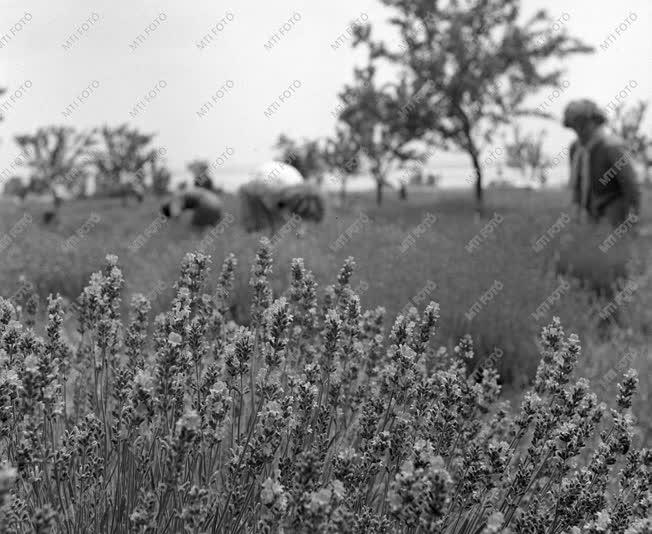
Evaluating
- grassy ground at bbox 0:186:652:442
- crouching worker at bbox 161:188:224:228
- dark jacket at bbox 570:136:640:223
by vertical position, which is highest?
dark jacket at bbox 570:136:640:223

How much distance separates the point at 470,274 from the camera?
5.61m

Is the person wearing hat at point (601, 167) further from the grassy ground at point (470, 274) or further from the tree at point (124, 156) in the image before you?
the tree at point (124, 156)

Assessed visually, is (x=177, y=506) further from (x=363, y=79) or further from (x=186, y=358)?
(x=363, y=79)

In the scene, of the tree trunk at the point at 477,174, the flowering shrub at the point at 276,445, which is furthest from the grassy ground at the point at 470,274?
the tree trunk at the point at 477,174

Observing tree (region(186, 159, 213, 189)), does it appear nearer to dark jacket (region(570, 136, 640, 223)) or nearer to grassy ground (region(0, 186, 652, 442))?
grassy ground (region(0, 186, 652, 442))

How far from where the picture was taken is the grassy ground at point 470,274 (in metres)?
4.77

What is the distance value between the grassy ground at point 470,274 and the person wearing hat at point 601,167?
57cm

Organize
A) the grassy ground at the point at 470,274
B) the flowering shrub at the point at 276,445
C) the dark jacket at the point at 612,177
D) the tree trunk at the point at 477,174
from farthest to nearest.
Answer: the tree trunk at the point at 477,174 → the dark jacket at the point at 612,177 → the grassy ground at the point at 470,274 → the flowering shrub at the point at 276,445

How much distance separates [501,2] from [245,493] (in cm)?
1809

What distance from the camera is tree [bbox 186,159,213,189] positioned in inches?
558

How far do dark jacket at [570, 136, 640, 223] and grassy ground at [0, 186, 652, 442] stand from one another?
24.9 inches

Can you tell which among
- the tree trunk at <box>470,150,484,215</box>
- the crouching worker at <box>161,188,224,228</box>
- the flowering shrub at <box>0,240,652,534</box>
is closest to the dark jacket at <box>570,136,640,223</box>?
the flowering shrub at <box>0,240,652,534</box>

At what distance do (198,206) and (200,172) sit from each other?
266cm

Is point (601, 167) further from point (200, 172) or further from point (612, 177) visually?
point (200, 172)
